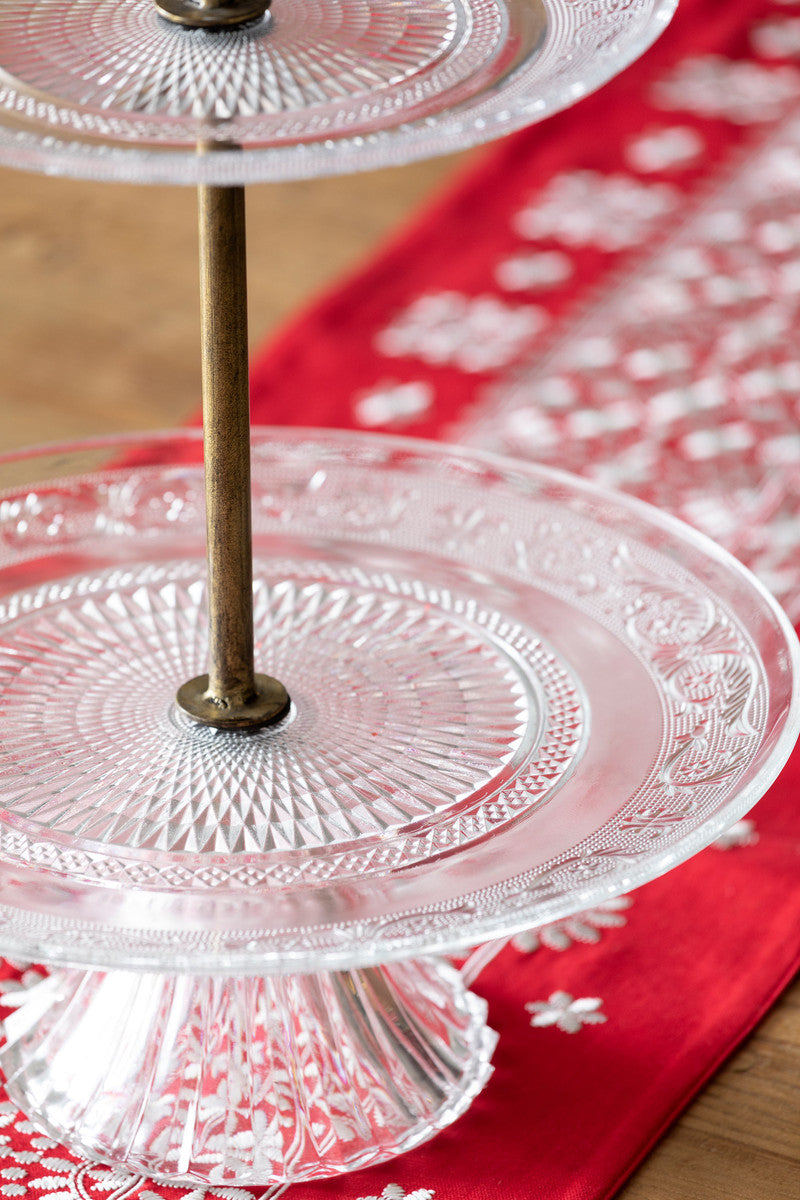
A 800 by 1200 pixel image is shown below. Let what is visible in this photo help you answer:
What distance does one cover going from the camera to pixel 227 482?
829 millimetres

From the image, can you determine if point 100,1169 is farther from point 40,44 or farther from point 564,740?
point 40,44

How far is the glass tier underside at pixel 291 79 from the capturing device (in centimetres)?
63

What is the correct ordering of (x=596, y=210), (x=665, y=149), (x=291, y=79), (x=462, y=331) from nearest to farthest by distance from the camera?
(x=291, y=79), (x=462, y=331), (x=596, y=210), (x=665, y=149)

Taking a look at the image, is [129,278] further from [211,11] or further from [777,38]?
[211,11]

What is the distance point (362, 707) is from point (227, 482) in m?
0.14

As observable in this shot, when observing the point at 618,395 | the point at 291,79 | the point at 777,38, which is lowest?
the point at 291,79

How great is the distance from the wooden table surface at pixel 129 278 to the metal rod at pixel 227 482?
0.79m

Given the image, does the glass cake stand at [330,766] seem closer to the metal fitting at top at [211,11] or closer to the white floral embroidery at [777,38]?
the metal fitting at top at [211,11]

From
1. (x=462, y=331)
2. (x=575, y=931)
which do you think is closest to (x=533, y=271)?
(x=462, y=331)

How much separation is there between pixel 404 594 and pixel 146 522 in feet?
0.56

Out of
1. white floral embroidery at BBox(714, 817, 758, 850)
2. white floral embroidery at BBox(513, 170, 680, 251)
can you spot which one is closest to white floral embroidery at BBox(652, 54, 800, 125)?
white floral embroidery at BBox(513, 170, 680, 251)

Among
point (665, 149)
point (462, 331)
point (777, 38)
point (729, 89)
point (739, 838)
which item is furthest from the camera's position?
point (777, 38)

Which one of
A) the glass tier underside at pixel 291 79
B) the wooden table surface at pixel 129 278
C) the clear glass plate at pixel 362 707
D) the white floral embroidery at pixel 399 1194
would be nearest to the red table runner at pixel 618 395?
the white floral embroidery at pixel 399 1194

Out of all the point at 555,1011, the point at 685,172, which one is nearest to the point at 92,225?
the point at 685,172
